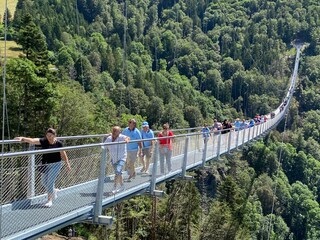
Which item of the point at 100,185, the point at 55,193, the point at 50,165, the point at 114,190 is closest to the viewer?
the point at 50,165

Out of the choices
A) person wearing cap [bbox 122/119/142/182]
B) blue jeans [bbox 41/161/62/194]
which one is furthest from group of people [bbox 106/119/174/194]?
blue jeans [bbox 41/161/62/194]

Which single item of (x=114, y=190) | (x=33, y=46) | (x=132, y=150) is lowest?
(x=114, y=190)

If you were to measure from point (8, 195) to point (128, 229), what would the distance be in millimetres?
25978

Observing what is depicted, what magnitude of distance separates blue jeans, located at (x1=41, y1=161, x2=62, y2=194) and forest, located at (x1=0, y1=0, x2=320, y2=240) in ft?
34.9

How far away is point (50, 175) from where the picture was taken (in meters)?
7.02

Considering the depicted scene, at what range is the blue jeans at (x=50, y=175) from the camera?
691cm

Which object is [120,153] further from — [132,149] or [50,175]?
[50,175]

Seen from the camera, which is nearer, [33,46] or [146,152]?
[146,152]

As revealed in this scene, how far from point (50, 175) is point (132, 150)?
2.96 metres

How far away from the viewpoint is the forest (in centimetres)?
3362

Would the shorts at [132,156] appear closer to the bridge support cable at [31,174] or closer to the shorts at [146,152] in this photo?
the shorts at [146,152]

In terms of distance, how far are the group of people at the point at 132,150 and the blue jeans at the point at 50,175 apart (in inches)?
62.4

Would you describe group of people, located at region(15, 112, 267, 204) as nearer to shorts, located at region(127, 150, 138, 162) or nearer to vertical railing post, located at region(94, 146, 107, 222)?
shorts, located at region(127, 150, 138, 162)

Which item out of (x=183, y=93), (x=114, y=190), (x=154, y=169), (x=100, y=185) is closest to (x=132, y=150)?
(x=114, y=190)
